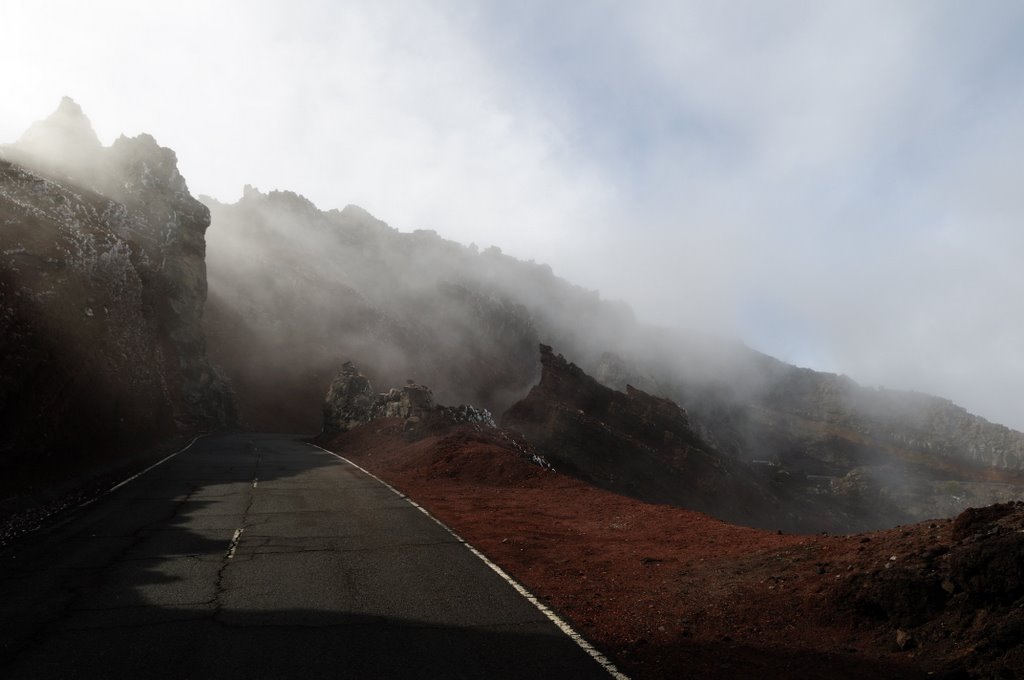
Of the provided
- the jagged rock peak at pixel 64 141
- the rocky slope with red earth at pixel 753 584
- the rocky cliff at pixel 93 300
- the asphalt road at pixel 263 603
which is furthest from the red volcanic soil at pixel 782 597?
the jagged rock peak at pixel 64 141

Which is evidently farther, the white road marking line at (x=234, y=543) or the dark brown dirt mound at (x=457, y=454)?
the dark brown dirt mound at (x=457, y=454)

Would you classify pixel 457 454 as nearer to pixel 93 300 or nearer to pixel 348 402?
pixel 93 300

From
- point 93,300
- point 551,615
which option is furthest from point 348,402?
point 551,615

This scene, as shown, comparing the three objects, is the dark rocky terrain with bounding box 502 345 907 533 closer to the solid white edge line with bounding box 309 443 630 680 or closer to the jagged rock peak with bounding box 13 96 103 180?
the solid white edge line with bounding box 309 443 630 680

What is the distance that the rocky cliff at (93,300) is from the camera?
696 inches

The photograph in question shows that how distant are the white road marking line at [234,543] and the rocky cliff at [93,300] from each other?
7.81 meters

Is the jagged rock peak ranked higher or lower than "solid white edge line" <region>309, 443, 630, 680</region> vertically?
higher

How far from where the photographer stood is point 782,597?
784 centimetres

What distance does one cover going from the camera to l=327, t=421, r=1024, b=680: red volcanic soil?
6.09 meters

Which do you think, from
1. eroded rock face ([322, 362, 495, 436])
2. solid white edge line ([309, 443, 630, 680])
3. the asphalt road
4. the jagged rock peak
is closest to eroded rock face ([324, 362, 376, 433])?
eroded rock face ([322, 362, 495, 436])

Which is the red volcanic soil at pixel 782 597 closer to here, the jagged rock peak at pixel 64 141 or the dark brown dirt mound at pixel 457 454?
the dark brown dirt mound at pixel 457 454

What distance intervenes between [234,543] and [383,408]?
28827 mm

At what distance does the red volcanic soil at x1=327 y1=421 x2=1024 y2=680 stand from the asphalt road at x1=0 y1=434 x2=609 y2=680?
0.99 m

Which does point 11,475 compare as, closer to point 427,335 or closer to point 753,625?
point 753,625
